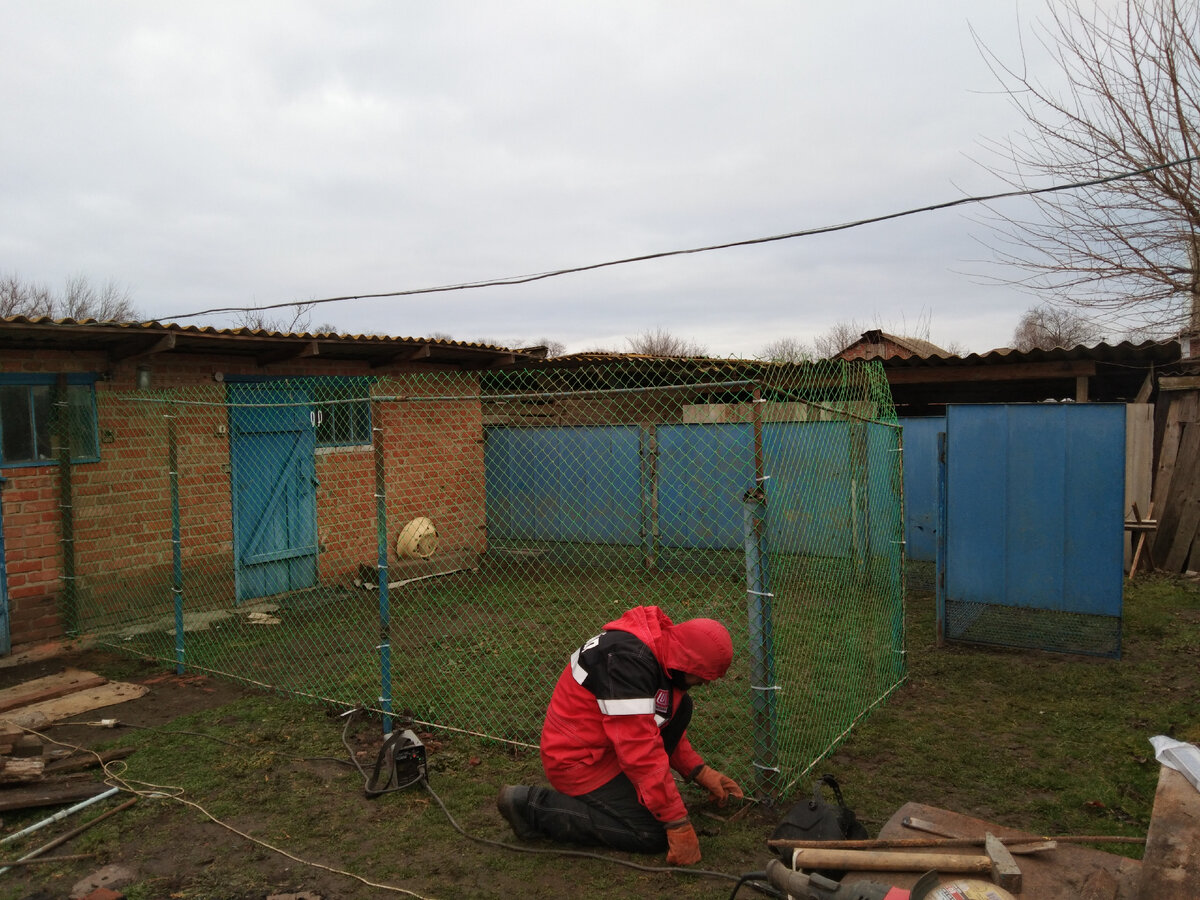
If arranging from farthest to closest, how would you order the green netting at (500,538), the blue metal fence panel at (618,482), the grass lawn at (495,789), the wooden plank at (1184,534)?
the blue metal fence panel at (618,482)
the wooden plank at (1184,534)
the green netting at (500,538)
the grass lawn at (495,789)

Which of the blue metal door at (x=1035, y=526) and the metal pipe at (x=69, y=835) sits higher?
the blue metal door at (x=1035, y=526)

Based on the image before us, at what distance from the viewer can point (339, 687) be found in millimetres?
5773

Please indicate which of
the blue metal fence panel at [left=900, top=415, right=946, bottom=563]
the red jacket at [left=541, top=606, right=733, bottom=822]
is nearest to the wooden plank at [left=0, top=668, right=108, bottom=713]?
the red jacket at [left=541, top=606, right=733, bottom=822]

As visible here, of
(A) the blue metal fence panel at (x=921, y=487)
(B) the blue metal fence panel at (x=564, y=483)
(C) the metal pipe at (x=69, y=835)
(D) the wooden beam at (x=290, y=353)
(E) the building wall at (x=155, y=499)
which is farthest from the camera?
(B) the blue metal fence panel at (x=564, y=483)

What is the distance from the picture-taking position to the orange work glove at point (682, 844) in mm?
3197

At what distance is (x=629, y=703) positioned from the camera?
122 inches

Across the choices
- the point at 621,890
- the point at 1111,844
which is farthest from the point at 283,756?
the point at 1111,844

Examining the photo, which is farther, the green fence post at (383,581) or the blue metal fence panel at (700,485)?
the blue metal fence panel at (700,485)

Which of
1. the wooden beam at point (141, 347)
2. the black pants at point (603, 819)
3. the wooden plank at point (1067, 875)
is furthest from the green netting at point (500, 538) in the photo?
the wooden plank at point (1067, 875)

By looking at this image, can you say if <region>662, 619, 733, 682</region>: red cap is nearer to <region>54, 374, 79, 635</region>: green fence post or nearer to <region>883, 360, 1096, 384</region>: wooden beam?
<region>54, 374, 79, 635</region>: green fence post

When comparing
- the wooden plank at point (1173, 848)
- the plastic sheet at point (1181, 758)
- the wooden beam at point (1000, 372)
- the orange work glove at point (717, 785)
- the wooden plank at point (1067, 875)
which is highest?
the wooden beam at point (1000, 372)

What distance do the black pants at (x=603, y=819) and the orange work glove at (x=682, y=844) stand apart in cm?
14

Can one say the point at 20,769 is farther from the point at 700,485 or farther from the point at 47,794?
the point at 700,485

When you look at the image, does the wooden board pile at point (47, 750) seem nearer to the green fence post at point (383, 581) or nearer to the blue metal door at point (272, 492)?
the green fence post at point (383, 581)
